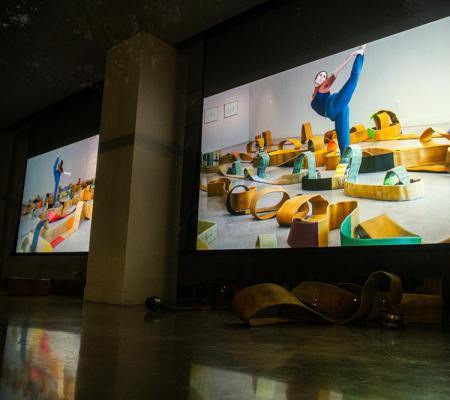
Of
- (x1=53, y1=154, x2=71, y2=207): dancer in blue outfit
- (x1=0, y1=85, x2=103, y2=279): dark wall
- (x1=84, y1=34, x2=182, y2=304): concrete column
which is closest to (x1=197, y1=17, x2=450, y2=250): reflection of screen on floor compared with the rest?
(x1=84, y1=34, x2=182, y2=304): concrete column

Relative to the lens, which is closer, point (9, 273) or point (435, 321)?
point (435, 321)

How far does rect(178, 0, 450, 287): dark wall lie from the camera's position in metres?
1.98

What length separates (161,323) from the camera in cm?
130

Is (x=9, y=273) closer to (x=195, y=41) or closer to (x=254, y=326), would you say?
(x=195, y=41)

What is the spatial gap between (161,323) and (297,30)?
202 centimetres

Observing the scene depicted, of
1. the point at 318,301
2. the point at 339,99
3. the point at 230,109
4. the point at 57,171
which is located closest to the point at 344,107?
the point at 339,99

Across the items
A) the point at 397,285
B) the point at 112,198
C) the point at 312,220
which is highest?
the point at 112,198

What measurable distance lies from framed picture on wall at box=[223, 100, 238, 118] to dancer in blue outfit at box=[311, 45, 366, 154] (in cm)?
59

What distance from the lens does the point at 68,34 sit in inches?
73.5

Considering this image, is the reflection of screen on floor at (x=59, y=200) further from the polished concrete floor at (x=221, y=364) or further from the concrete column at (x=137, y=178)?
the polished concrete floor at (x=221, y=364)

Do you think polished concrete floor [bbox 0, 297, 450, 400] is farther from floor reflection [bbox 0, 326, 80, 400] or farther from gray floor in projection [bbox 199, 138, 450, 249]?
gray floor in projection [bbox 199, 138, 450, 249]

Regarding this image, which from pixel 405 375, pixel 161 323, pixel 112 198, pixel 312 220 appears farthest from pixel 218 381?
pixel 112 198

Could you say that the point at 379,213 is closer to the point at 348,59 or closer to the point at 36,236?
the point at 348,59

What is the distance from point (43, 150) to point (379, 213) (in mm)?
3106
